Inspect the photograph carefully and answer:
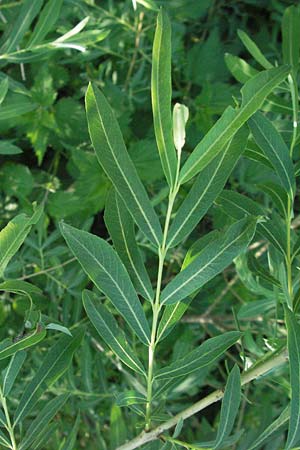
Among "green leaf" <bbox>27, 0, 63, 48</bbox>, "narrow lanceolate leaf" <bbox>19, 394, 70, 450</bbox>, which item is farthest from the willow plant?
"green leaf" <bbox>27, 0, 63, 48</bbox>

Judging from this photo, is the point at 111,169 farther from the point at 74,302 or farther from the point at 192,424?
the point at 192,424

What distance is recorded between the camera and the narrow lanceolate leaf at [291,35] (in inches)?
39.0

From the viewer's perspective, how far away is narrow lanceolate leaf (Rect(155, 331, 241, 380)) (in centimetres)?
74

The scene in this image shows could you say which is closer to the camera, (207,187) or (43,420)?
(207,187)

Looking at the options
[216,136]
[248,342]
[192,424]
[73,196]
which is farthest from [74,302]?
[216,136]

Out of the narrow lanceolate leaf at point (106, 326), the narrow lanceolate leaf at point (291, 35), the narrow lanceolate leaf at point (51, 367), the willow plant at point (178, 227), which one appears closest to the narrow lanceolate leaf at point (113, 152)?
the willow plant at point (178, 227)

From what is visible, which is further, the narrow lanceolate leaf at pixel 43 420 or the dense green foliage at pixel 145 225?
the narrow lanceolate leaf at pixel 43 420

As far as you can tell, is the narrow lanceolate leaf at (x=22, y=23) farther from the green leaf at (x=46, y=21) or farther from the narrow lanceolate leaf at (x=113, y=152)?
the narrow lanceolate leaf at (x=113, y=152)

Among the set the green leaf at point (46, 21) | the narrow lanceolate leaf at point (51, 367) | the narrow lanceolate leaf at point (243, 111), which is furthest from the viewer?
the green leaf at point (46, 21)

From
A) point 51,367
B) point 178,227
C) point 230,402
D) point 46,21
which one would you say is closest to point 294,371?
point 230,402

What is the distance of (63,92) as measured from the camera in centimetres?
179

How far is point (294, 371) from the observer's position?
732 mm

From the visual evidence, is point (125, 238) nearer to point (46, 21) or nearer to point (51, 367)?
point (51, 367)

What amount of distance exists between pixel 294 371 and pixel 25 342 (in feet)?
0.98
